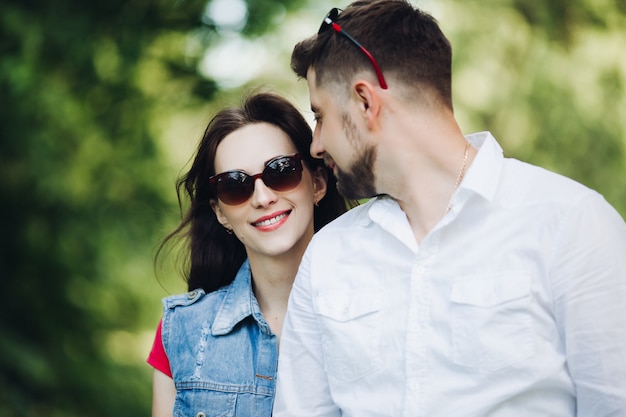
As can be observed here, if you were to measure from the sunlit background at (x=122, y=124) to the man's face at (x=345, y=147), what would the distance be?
10.2 feet

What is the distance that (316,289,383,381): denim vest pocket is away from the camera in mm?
2131

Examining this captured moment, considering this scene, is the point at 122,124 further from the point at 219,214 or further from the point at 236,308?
the point at 236,308

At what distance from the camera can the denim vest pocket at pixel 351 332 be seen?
2.13 metres

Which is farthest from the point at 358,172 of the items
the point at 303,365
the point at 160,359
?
the point at 160,359

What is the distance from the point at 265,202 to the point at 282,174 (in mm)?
124

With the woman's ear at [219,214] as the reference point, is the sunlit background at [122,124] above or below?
above

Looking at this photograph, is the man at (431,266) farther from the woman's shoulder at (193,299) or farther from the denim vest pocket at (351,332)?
the woman's shoulder at (193,299)

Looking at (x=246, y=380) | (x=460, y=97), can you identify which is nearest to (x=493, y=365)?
(x=246, y=380)

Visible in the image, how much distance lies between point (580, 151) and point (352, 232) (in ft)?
13.2

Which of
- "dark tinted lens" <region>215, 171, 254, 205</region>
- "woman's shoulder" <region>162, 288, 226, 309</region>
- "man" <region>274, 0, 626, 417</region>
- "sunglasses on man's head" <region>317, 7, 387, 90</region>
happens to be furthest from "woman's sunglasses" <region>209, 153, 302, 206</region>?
"sunglasses on man's head" <region>317, 7, 387, 90</region>

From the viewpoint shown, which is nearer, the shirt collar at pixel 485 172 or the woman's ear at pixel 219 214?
the shirt collar at pixel 485 172

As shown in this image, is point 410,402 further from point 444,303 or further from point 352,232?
point 352,232

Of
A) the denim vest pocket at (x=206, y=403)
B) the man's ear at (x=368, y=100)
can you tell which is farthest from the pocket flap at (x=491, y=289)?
the denim vest pocket at (x=206, y=403)

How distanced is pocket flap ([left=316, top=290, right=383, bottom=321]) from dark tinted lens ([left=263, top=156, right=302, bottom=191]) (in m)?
0.57
